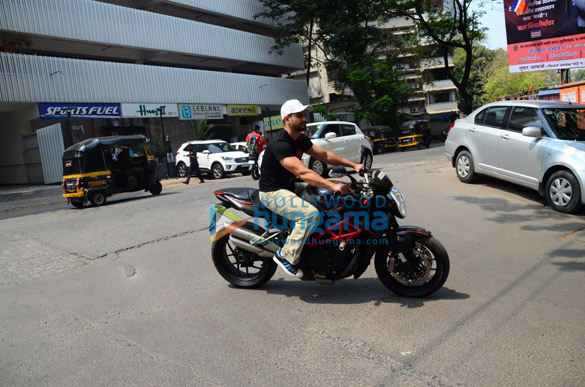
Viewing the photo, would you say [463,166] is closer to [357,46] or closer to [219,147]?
[219,147]

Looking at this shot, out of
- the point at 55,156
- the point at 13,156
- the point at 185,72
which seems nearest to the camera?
the point at 55,156

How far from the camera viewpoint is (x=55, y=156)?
2100 centimetres

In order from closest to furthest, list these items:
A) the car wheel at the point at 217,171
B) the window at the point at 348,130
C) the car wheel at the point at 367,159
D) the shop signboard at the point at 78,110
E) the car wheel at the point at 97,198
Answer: the car wheel at the point at 97,198, the window at the point at 348,130, the car wheel at the point at 367,159, the car wheel at the point at 217,171, the shop signboard at the point at 78,110

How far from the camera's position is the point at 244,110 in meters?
33.2

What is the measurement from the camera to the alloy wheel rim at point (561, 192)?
24.6 feet

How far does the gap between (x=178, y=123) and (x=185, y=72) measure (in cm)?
351

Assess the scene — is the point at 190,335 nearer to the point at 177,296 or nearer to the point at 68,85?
the point at 177,296

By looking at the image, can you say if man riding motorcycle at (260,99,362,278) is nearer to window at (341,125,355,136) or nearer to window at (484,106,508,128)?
window at (484,106,508,128)

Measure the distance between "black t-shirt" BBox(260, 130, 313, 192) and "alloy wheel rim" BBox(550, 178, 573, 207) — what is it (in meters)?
5.27

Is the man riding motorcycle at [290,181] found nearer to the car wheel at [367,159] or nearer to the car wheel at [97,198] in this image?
the car wheel at [97,198]


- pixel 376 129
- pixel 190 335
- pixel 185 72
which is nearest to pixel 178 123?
pixel 185 72

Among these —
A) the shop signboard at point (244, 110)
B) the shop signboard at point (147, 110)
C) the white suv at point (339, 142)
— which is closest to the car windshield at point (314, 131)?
the white suv at point (339, 142)

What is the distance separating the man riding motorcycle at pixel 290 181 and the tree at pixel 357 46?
2713 centimetres

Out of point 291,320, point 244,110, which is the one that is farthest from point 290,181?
→ point 244,110
